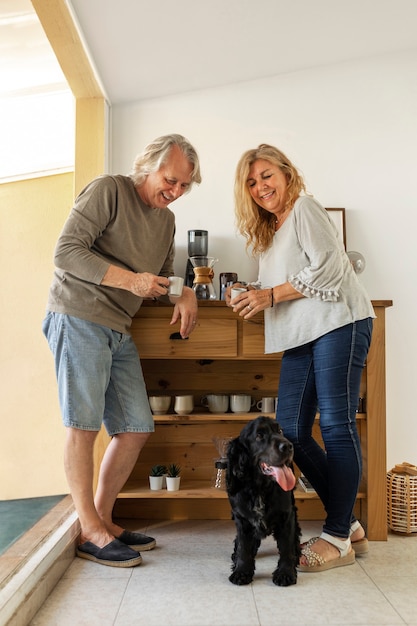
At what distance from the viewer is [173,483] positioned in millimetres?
2393

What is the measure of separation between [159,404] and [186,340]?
0.31 meters

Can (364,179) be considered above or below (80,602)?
above

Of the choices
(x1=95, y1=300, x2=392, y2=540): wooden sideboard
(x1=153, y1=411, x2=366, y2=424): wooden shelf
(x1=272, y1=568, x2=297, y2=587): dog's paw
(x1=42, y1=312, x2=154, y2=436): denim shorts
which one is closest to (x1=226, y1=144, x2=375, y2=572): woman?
(x1=272, y1=568, x2=297, y2=587): dog's paw

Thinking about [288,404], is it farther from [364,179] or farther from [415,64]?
[415,64]

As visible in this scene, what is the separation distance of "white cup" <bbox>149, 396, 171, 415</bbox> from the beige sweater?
0.47 m

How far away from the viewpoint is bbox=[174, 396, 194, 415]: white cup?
8.07 feet

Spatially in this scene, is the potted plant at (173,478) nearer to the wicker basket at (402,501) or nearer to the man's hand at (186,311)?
the man's hand at (186,311)

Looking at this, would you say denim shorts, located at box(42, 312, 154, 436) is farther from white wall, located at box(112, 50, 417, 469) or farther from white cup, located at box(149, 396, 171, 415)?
white wall, located at box(112, 50, 417, 469)

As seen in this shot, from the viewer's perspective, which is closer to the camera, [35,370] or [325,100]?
[325,100]

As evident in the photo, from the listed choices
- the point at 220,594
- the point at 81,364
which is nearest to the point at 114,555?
the point at 220,594

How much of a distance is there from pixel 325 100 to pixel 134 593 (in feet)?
7.61

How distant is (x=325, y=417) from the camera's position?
6.45 ft

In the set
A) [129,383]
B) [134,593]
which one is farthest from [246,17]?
[134,593]

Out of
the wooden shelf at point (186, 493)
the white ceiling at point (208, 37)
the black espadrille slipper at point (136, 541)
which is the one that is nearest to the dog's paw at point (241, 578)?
the black espadrille slipper at point (136, 541)
